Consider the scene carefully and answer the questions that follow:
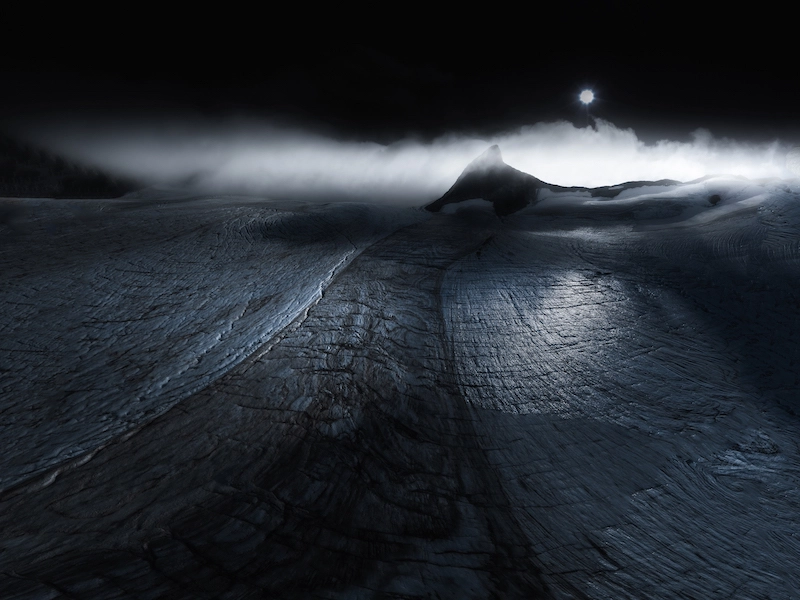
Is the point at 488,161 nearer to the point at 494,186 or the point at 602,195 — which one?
the point at 494,186

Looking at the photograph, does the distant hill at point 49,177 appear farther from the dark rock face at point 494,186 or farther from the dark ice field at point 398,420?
the dark rock face at point 494,186

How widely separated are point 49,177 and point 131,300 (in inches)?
171

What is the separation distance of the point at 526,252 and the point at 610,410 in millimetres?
1147

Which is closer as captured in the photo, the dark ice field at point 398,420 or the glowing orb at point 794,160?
the dark ice field at point 398,420

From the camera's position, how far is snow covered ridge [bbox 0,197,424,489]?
1.19 metres

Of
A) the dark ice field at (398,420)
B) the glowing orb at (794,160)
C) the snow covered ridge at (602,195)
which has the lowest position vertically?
the dark ice field at (398,420)

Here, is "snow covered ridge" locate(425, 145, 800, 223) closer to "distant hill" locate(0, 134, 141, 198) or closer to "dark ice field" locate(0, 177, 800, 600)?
"dark ice field" locate(0, 177, 800, 600)

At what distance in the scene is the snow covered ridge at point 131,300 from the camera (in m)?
1.19

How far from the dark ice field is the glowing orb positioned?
113 centimetres

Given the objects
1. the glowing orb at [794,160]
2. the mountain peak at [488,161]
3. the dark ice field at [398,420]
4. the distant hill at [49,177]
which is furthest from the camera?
the distant hill at [49,177]

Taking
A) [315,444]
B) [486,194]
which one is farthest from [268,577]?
[486,194]

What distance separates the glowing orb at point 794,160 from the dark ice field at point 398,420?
113 centimetres

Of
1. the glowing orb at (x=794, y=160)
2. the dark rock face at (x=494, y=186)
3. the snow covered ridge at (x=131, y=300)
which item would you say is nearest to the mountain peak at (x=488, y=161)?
the dark rock face at (x=494, y=186)

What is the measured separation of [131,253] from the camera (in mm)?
2086
